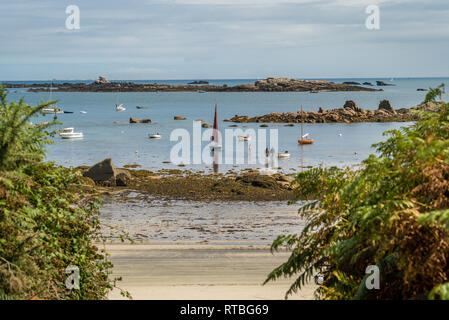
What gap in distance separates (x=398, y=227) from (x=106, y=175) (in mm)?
34325

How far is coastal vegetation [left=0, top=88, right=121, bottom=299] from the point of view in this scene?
7078mm

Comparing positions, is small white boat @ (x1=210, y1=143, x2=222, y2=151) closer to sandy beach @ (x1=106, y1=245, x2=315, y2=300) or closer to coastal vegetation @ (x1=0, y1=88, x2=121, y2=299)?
sandy beach @ (x1=106, y1=245, x2=315, y2=300)

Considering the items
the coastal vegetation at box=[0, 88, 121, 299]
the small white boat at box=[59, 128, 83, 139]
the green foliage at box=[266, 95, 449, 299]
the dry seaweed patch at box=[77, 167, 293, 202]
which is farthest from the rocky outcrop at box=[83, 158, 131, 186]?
the small white boat at box=[59, 128, 83, 139]

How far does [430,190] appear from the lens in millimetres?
6234

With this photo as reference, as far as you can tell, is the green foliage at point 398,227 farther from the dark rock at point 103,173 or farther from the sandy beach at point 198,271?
the dark rock at point 103,173

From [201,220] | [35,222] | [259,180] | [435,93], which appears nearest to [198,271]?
[35,222]

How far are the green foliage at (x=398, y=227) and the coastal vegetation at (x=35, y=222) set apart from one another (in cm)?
342

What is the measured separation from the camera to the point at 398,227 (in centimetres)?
599

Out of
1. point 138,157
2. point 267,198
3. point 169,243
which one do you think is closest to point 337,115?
point 138,157


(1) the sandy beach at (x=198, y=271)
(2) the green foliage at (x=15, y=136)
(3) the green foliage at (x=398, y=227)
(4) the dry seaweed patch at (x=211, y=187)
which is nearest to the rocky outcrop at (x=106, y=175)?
(4) the dry seaweed patch at (x=211, y=187)

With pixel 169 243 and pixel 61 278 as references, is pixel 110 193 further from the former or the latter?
pixel 61 278

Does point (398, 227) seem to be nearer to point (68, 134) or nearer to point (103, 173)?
point (103, 173)

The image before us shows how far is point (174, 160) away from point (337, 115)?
52.3 meters

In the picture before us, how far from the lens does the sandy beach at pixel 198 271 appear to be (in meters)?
15.2
